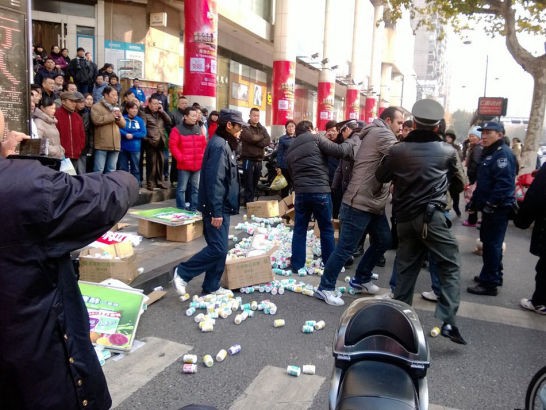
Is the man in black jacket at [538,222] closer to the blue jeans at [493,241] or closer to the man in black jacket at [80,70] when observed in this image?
the blue jeans at [493,241]

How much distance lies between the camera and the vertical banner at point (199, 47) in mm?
12398

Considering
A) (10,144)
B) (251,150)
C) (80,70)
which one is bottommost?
(251,150)

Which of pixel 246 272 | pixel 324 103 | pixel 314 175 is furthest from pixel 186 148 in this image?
pixel 324 103

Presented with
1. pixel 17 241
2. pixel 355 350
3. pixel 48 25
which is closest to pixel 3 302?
pixel 17 241

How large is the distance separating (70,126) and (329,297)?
539cm

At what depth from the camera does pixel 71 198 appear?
164cm

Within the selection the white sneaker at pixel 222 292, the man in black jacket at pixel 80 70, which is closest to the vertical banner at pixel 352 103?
the man in black jacket at pixel 80 70

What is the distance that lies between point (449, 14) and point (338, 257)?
41.5 ft

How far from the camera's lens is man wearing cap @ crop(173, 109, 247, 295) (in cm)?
488

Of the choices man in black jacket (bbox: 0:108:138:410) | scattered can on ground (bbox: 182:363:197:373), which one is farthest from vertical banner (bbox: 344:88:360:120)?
man in black jacket (bbox: 0:108:138:410)

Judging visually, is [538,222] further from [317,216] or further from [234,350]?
[234,350]

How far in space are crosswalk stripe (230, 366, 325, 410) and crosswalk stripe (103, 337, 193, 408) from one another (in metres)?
0.73

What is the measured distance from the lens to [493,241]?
572 centimetres

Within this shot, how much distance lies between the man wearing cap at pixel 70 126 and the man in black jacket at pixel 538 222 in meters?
6.67
